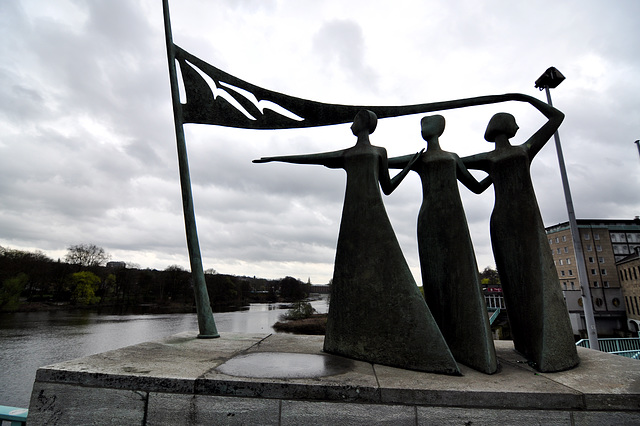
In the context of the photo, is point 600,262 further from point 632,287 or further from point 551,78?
point 551,78

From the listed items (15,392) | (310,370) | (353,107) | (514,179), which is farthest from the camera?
(15,392)

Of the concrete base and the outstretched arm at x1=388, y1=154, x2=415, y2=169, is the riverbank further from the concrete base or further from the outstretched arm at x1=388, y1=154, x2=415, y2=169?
the concrete base

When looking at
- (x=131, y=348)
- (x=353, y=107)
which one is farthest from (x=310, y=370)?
(x=353, y=107)

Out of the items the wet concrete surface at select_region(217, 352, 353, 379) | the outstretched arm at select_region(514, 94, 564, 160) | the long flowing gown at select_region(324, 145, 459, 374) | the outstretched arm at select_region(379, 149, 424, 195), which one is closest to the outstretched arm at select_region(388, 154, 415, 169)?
the outstretched arm at select_region(379, 149, 424, 195)

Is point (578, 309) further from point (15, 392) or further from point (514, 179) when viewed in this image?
point (15, 392)

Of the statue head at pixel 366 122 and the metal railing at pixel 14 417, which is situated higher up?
the statue head at pixel 366 122

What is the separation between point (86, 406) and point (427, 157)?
4.74 metres

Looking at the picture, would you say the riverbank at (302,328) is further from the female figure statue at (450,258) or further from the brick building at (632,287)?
the brick building at (632,287)

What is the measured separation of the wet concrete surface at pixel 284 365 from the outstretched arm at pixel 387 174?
244 centimetres

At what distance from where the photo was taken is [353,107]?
6113mm

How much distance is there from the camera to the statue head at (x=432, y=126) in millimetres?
5004

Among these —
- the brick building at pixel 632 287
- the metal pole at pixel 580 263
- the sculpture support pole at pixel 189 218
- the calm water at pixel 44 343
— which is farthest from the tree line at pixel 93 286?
the brick building at pixel 632 287

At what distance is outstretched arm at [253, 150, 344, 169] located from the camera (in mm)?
4957

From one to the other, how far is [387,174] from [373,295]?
177 cm
